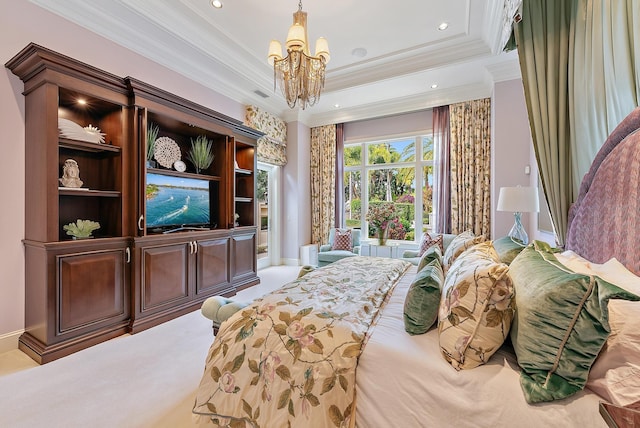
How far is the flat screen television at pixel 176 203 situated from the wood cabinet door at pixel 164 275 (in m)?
0.33

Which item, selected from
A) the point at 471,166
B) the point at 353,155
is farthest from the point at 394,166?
the point at 471,166

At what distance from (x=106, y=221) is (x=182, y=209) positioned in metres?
0.81

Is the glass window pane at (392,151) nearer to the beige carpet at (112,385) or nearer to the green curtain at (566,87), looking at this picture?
the green curtain at (566,87)

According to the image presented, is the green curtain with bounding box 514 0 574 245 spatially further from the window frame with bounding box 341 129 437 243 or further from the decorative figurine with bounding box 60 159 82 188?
the decorative figurine with bounding box 60 159 82 188

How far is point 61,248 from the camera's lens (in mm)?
2195

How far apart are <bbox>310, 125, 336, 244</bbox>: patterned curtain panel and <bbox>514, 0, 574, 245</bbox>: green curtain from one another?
13.3 feet

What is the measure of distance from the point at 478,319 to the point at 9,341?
3535 millimetres

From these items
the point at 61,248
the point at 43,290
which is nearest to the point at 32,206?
the point at 61,248

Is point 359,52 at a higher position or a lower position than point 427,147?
higher

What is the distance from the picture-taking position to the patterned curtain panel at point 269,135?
4.73 meters

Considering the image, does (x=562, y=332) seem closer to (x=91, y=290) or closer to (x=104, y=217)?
(x=91, y=290)

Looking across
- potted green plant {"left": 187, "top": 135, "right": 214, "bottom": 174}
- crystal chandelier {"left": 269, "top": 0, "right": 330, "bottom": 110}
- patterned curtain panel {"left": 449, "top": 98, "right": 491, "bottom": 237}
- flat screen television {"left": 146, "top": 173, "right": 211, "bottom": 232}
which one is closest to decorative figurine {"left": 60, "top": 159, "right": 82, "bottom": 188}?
flat screen television {"left": 146, "top": 173, "right": 211, "bottom": 232}

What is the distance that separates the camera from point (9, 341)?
2270 mm

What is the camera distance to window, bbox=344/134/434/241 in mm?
5125
